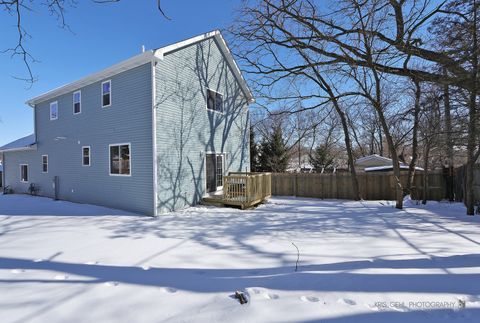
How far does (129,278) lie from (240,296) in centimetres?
174

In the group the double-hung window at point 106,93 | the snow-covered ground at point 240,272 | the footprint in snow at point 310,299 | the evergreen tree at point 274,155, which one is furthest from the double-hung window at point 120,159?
the evergreen tree at point 274,155

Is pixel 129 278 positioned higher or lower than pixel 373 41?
lower

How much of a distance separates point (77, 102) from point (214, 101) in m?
6.37

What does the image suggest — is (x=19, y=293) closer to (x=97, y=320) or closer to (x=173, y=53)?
(x=97, y=320)

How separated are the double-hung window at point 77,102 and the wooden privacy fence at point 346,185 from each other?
11.7 meters

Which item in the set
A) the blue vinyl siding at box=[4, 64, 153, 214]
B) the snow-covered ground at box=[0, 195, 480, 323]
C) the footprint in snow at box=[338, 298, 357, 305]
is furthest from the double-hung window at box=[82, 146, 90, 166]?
the footprint in snow at box=[338, 298, 357, 305]

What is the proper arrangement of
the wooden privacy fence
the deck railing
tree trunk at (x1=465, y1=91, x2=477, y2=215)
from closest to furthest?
tree trunk at (x1=465, y1=91, x2=477, y2=215) → the deck railing → the wooden privacy fence

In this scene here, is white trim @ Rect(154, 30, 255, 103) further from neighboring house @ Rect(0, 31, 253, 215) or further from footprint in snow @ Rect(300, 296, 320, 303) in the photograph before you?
footprint in snow @ Rect(300, 296, 320, 303)

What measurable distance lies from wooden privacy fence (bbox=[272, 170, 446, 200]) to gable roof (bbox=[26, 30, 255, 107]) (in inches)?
233

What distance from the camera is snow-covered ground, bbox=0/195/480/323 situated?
281cm

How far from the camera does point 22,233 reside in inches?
256

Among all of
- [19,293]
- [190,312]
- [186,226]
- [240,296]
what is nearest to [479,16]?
[240,296]

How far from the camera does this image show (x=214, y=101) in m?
13.0

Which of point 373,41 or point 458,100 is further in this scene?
point 373,41
